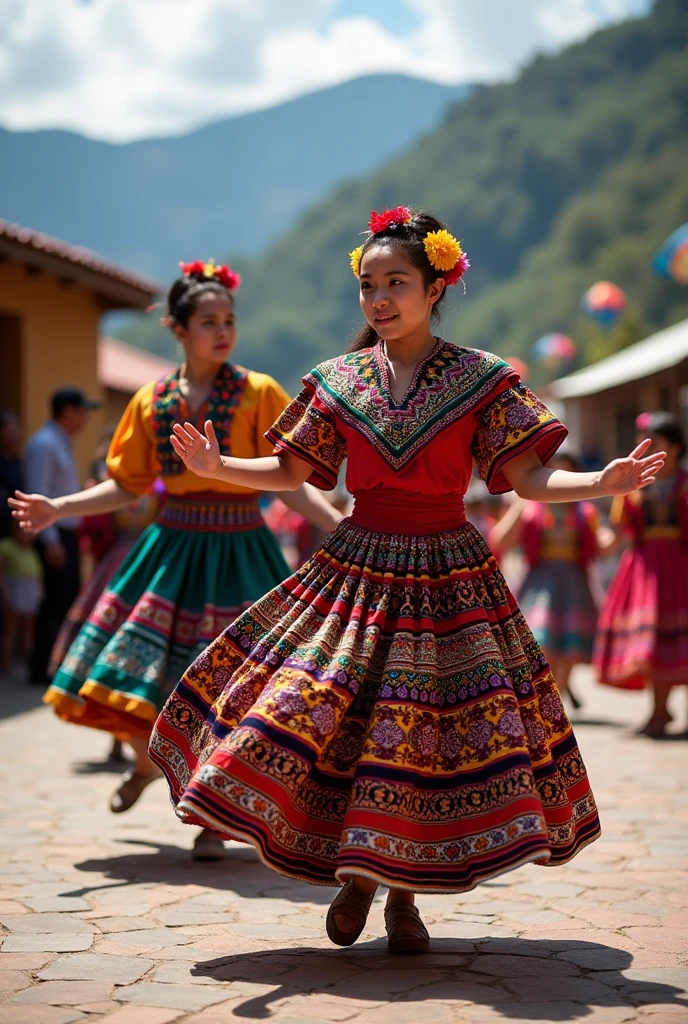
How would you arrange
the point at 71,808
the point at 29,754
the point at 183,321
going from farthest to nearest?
the point at 29,754 → the point at 71,808 → the point at 183,321

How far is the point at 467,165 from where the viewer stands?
12312 cm

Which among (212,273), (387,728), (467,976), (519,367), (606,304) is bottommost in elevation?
(467,976)

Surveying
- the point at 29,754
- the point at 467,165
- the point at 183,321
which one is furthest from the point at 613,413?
the point at 467,165

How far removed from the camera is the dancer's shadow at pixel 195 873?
4.47 m

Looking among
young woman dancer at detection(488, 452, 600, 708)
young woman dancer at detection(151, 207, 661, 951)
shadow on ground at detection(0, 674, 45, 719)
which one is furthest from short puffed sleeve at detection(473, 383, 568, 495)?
shadow on ground at detection(0, 674, 45, 719)

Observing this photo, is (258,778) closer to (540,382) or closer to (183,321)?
(183,321)

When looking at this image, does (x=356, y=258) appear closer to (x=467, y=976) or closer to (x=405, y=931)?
(x=405, y=931)

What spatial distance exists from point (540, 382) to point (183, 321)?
79932 millimetres

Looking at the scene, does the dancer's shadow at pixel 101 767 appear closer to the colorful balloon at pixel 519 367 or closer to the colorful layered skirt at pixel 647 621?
the colorful balloon at pixel 519 367

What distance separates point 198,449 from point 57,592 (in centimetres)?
680

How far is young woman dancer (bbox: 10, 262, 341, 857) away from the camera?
4.96 m

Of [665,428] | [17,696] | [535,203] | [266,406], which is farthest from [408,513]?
[535,203]

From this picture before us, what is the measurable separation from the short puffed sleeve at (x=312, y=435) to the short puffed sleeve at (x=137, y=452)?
1.29 m

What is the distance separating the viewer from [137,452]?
528 cm
